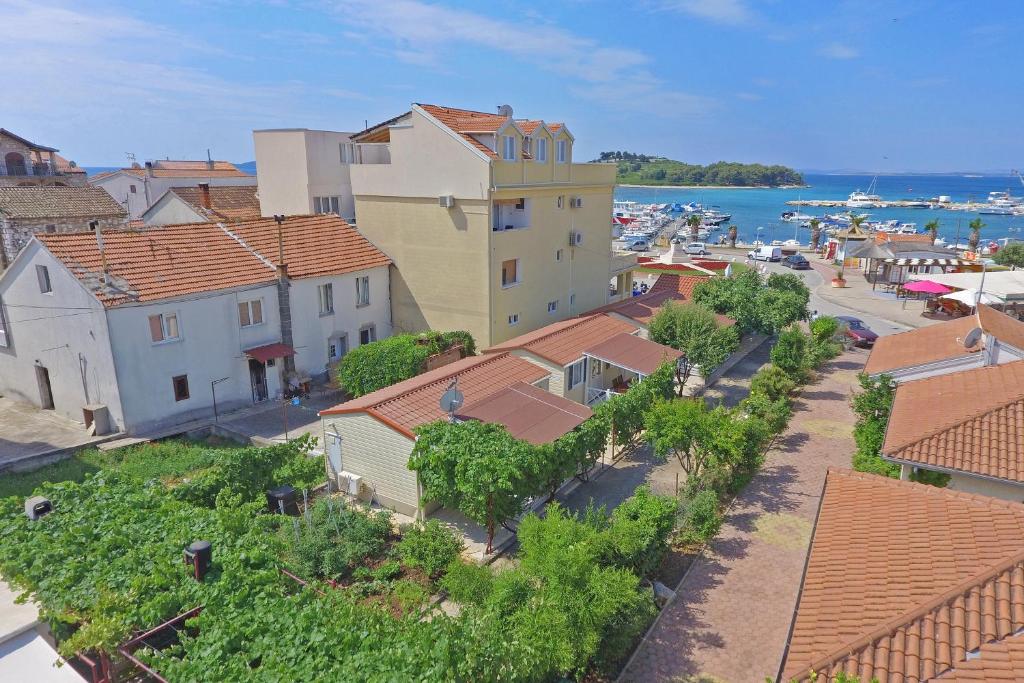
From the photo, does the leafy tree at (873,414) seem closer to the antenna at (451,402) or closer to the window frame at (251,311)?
the antenna at (451,402)

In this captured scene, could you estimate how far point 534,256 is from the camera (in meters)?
32.5

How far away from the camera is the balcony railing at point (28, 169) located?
56.7 metres

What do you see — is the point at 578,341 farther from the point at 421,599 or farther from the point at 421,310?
the point at 421,599

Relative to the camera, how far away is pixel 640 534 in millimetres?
14000

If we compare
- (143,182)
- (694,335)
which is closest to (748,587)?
(694,335)

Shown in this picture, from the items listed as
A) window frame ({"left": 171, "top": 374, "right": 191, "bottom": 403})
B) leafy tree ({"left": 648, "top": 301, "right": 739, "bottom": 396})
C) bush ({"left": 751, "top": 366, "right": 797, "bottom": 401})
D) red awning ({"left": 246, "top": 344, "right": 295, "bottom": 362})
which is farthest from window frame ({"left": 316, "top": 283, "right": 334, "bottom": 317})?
bush ({"left": 751, "top": 366, "right": 797, "bottom": 401})

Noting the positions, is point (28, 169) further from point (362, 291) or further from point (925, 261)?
point (925, 261)

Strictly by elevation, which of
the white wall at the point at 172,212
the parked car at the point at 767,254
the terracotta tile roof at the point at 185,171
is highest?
the terracotta tile roof at the point at 185,171

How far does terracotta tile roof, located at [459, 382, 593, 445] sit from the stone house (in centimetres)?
3147

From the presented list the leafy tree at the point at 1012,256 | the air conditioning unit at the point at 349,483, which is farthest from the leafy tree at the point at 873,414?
the leafy tree at the point at 1012,256

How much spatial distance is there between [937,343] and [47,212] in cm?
4990

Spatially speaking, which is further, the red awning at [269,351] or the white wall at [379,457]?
the red awning at [269,351]

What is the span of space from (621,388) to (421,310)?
10501mm

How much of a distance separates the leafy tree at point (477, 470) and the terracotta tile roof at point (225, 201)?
81.5ft
